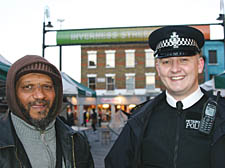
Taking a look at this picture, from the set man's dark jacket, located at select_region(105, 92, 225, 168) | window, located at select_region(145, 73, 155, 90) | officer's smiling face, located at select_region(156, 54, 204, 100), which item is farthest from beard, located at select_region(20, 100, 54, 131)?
window, located at select_region(145, 73, 155, 90)

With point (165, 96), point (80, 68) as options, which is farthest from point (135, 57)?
point (165, 96)

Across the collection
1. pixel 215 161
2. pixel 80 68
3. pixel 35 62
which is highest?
pixel 80 68

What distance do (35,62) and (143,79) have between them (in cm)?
2430

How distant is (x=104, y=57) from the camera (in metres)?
26.7

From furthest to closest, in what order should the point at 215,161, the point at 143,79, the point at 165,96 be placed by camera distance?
the point at 143,79, the point at 165,96, the point at 215,161

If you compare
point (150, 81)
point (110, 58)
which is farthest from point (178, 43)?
point (110, 58)

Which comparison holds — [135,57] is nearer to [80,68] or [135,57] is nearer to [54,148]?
[80,68]

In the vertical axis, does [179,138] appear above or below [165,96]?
below

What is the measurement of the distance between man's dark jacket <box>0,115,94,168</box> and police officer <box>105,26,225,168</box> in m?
0.28

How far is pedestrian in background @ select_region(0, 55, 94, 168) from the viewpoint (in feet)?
6.57

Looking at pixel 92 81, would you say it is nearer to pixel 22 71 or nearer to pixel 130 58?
pixel 130 58

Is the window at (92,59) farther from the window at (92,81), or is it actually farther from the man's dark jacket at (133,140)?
the man's dark jacket at (133,140)

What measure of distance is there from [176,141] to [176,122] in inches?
7.2

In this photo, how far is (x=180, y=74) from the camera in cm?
203
